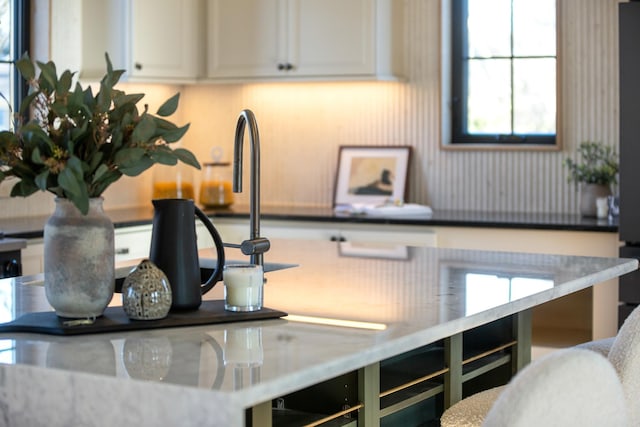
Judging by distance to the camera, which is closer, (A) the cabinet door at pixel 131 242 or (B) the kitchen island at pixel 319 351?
(B) the kitchen island at pixel 319 351

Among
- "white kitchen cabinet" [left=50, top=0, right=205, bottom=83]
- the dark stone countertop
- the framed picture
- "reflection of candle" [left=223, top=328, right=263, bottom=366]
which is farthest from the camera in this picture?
the framed picture

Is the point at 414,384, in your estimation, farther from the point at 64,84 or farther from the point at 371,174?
the point at 371,174

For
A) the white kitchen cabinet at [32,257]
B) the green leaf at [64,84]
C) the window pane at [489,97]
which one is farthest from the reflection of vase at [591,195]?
the green leaf at [64,84]

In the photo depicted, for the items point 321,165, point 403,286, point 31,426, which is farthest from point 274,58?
point 31,426

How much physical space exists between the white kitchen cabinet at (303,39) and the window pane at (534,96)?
62 centimetres

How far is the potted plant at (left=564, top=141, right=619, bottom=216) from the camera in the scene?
196 inches

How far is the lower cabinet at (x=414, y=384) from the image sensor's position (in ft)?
7.23

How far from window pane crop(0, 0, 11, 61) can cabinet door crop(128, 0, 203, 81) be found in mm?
576

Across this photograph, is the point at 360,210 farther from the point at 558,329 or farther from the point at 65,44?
the point at 65,44

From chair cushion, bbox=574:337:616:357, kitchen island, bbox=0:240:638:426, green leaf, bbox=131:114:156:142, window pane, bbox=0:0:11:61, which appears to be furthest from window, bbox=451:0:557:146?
green leaf, bbox=131:114:156:142

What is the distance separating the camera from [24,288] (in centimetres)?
271

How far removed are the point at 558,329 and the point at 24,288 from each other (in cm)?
289

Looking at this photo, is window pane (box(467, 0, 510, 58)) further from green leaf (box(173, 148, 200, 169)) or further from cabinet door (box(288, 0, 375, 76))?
green leaf (box(173, 148, 200, 169))

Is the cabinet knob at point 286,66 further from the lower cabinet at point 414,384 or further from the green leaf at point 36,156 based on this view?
the green leaf at point 36,156
